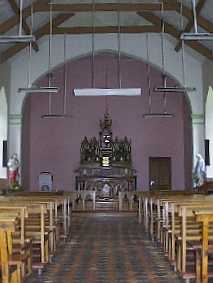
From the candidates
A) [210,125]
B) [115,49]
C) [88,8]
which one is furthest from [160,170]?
[88,8]

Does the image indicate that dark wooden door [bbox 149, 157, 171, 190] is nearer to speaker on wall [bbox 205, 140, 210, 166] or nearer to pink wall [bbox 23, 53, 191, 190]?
pink wall [bbox 23, 53, 191, 190]

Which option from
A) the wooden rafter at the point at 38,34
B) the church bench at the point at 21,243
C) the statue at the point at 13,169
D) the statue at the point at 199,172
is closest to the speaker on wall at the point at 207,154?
the statue at the point at 199,172

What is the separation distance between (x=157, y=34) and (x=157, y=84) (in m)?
3.25

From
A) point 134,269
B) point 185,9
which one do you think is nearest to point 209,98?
point 185,9

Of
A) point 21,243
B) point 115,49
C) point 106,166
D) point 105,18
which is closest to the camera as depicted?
point 21,243

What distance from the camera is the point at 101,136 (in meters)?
21.8

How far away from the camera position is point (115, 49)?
19.6 m

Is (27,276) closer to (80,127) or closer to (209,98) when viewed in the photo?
(209,98)

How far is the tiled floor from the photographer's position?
569cm

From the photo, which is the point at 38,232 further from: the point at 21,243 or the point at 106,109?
the point at 106,109

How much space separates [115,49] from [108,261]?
538 inches

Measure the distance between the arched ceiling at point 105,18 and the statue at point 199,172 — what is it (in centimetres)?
345

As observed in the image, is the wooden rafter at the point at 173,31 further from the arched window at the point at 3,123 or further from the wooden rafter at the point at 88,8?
the arched window at the point at 3,123

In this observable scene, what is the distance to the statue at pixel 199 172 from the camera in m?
17.6
